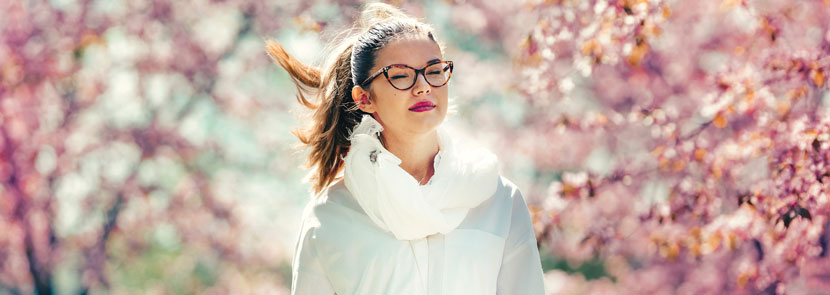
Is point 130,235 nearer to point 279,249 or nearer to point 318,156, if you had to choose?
point 279,249

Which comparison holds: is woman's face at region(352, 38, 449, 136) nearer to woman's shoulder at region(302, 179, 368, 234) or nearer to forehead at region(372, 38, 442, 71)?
forehead at region(372, 38, 442, 71)

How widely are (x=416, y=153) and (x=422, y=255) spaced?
→ 0.77ft

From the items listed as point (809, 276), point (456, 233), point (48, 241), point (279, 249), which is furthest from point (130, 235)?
A: point (456, 233)

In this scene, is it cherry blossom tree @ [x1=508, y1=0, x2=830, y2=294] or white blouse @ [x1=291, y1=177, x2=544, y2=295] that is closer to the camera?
white blouse @ [x1=291, y1=177, x2=544, y2=295]

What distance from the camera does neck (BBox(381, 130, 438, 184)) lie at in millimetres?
1839

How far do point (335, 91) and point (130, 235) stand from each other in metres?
4.61

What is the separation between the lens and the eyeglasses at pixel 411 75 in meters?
1.74

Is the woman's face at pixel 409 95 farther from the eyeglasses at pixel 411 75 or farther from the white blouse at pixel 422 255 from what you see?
the white blouse at pixel 422 255

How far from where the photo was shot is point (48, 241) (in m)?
5.92

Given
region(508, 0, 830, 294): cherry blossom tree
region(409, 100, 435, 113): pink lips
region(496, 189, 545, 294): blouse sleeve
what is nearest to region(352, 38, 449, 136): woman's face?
region(409, 100, 435, 113): pink lips

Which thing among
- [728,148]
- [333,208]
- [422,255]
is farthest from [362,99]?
[728,148]

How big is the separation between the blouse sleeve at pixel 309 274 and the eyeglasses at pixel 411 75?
38cm

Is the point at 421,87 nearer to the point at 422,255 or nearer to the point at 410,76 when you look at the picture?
the point at 410,76

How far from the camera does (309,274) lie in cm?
181
